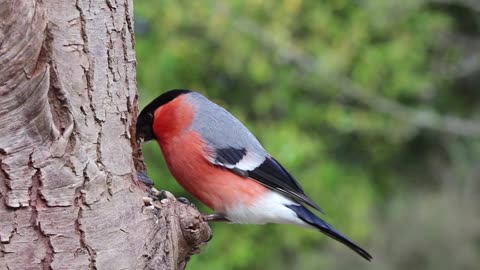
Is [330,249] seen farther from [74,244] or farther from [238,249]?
[74,244]

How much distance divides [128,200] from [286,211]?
115 cm

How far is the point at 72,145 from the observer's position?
6.70ft

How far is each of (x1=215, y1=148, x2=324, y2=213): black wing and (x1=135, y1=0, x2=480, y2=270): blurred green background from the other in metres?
2.29

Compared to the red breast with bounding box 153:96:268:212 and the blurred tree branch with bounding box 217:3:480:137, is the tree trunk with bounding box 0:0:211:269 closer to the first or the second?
the red breast with bounding box 153:96:268:212

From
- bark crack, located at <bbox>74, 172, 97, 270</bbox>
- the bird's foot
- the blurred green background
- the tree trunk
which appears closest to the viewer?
the tree trunk

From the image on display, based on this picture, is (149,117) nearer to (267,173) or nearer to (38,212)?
(267,173)

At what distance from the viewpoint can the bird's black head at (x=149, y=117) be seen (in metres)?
2.96

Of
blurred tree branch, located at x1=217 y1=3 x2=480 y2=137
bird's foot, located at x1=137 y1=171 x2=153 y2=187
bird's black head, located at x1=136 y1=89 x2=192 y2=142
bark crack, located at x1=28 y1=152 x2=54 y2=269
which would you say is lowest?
bark crack, located at x1=28 y1=152 x2=54 y2=269

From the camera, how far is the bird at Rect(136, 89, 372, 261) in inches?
122

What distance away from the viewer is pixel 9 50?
180 cm

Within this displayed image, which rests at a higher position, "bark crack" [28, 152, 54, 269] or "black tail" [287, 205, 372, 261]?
"black tail" [287, 205, 372, 261]

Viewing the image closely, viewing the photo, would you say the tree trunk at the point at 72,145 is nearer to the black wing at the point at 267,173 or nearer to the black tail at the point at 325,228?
the black wing at the point at 267,173

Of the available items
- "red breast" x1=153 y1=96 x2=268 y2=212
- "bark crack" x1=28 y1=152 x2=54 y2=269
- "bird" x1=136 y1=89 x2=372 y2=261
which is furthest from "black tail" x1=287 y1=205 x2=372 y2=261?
"bark crack" x1=28 y1=152 x2=54 y2=269

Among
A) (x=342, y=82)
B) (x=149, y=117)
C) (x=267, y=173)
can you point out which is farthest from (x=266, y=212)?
(x=342, y=82)
